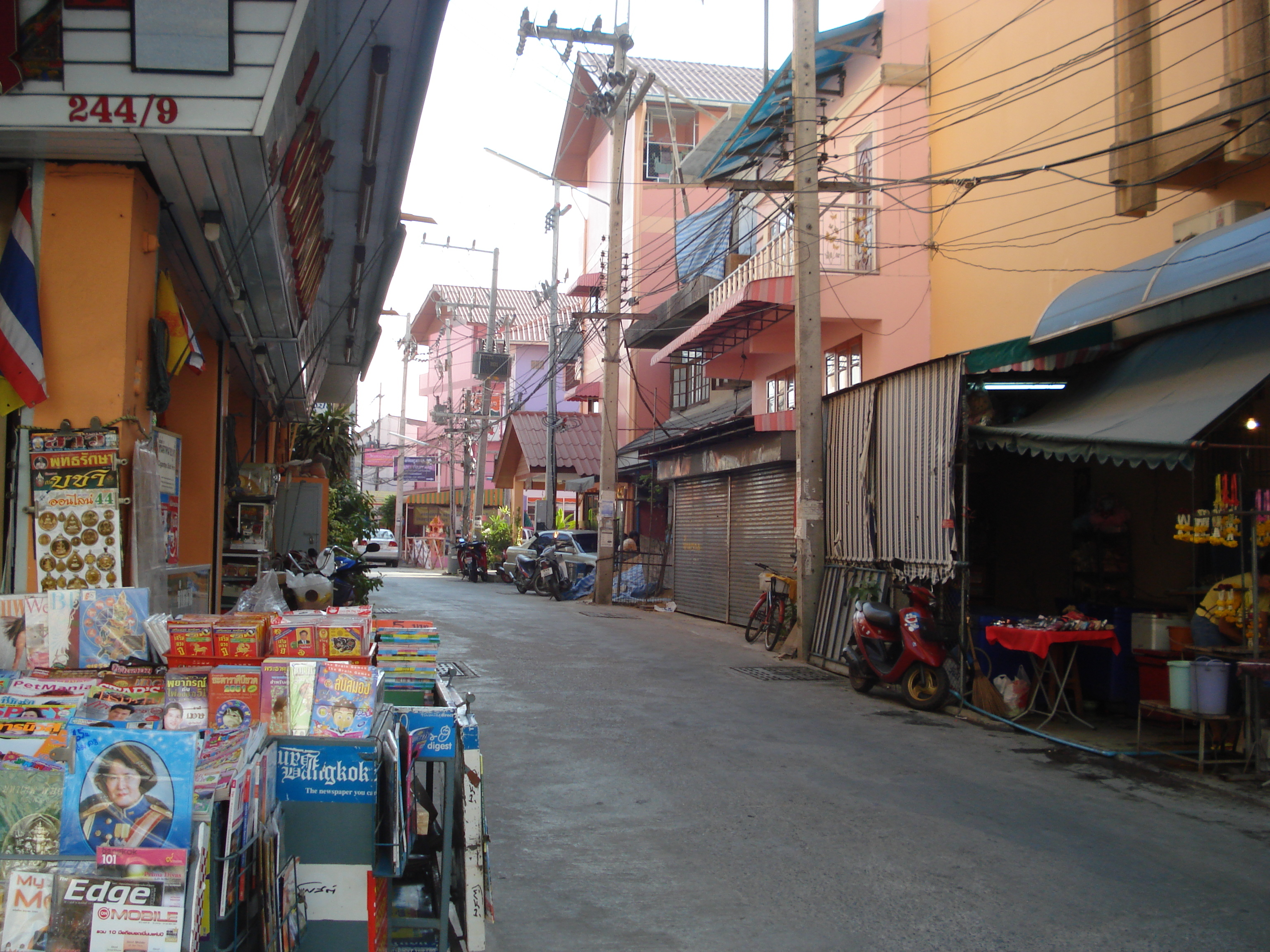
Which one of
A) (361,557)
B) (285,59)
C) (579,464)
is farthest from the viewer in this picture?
(579,464)

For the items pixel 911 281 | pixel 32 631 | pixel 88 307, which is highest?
pixel 911 281

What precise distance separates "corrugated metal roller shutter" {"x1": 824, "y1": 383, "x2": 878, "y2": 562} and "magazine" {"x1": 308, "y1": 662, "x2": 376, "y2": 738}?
8715 millimetres

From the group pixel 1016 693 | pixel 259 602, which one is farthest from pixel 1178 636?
pixel 259 602

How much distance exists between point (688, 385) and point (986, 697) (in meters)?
19.0

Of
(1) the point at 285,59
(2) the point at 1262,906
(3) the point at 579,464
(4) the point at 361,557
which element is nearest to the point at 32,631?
(1) the point at 285,59

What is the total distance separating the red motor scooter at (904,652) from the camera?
927cm

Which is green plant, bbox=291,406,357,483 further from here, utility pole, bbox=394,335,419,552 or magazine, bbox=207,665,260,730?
utility pole, bbox=394,335,419,552

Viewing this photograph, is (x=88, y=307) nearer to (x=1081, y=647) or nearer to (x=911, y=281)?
(x=1081, y=647)

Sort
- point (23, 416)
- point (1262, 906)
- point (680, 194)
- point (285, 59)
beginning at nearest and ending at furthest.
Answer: point (1262, 906) < point (285, 59) < point (23, 416) < point (680, 194)

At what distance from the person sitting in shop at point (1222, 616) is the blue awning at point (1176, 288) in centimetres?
210

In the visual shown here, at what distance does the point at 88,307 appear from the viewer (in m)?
5.52

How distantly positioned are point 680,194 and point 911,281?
14043mm

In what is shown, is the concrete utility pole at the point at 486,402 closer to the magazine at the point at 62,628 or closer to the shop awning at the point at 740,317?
the shop awning at the point at 740,317

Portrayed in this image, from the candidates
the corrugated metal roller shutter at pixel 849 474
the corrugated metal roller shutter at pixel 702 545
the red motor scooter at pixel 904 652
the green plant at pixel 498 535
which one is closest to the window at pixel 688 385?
the corrugated metal roller shutter at pixel 702 545
